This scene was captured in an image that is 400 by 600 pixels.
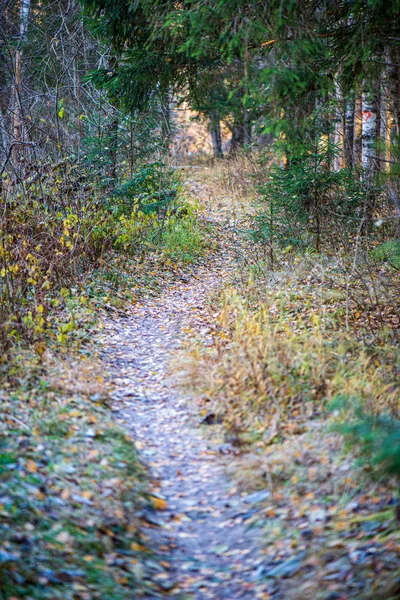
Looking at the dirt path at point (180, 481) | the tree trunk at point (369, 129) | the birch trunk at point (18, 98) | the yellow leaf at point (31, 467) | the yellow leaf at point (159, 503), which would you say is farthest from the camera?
the birch trunk at point (18, 98)

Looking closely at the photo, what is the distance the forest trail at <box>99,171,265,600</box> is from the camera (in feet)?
11.9

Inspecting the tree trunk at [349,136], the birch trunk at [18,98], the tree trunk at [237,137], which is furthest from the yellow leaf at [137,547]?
the tree trunk at [237,137]

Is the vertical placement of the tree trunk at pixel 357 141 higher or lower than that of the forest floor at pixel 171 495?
higher

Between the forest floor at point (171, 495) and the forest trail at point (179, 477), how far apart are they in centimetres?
1

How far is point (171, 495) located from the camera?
4418 mm

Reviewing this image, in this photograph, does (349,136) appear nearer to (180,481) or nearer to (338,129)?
(338,129)

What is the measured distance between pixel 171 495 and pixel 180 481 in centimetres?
20

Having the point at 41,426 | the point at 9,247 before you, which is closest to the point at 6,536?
the point at 41,426

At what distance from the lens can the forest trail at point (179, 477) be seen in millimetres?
3625

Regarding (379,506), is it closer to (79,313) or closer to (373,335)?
Answer: (373,335)

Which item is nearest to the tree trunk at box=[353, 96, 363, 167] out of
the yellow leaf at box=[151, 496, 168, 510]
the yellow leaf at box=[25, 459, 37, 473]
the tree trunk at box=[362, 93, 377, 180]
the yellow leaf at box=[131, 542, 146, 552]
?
the tree trunk at box=[362, 93, 377, 180]

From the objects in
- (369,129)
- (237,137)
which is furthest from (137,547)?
(237,137)

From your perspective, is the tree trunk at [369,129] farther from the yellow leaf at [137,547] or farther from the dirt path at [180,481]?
the yellow leaf at [137,547]

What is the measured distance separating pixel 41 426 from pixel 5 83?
15.3 metres
